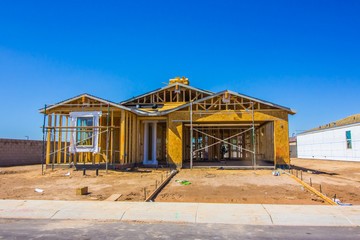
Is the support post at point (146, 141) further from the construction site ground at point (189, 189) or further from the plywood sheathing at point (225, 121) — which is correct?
the construction site ground at point (189, 189)

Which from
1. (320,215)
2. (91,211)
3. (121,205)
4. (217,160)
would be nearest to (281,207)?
(320,215)

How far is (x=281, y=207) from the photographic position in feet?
24.6

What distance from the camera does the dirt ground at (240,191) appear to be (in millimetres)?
9078

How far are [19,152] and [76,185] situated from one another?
1512cm

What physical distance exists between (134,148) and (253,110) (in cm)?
797

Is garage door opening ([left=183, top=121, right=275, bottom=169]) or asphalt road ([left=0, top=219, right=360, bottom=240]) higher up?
garage door opening ([left=183, top=121, right=275, bottom=169])

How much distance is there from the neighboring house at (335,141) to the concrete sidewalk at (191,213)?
22.6m

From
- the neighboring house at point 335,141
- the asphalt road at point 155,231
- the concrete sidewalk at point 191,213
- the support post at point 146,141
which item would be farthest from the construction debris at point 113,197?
the neighboring house at point 335,141

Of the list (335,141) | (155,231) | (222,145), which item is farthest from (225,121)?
(335,141)

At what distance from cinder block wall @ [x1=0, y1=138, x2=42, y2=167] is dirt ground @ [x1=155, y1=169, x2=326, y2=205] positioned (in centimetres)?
1644

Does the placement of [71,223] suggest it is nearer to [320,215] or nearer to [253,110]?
[320,215]

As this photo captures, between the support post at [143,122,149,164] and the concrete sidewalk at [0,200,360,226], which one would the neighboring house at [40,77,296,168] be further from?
the concrete sidewalk at [0,200,360,226]

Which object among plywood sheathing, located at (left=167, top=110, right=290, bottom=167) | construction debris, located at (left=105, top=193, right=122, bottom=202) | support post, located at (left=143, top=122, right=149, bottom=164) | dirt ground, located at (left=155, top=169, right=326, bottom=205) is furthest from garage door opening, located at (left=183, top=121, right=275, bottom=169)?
construction debris, located at (left=105, top=193, right=122, bottom=202)

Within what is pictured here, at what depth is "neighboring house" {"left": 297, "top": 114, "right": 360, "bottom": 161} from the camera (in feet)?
87.6
